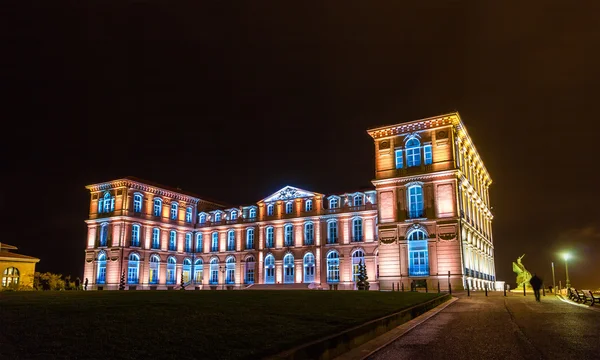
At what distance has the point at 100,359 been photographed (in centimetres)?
738

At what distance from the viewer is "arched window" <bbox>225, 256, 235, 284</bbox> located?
2682 inches

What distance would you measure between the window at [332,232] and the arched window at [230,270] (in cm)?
1549

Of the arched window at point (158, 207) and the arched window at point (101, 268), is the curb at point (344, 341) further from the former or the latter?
the arched window at point (158, 207)

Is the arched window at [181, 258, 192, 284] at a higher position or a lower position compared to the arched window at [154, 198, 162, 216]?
lower

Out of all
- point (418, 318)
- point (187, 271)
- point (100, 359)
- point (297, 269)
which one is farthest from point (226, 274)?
point (100, 359)

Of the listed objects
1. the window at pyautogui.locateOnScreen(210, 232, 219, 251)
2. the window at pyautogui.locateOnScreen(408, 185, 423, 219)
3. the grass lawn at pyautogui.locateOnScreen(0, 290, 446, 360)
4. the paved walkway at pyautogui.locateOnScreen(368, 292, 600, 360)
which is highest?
the window at pyautogui.locateOnScreen(408, 185, 423, 219)

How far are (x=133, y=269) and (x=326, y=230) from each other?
983 inches

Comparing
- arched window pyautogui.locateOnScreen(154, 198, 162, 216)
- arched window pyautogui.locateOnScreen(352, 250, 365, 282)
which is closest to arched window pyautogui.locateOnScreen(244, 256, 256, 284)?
arched window pyautogui.locateOnScreen(154, 198, 162, 216)

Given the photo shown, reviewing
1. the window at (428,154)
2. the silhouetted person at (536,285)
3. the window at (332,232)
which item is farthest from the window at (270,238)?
the silhouetted person at (536,285)

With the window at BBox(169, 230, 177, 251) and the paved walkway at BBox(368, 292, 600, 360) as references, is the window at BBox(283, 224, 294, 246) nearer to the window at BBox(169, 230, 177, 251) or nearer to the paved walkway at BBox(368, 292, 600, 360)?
the window at BBox(169, 230, 177, 251)

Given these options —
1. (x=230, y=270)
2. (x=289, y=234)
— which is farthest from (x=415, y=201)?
(x=230, y=270)

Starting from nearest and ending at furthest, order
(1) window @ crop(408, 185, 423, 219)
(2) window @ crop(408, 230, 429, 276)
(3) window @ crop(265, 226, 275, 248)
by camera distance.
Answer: (2) window @ crop(408, 230, 429, 276) < (1) window @ crop(408, 185, 423, 219) < (3) window @ crop(265, 226, 275, 248)

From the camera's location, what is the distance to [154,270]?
217 ft

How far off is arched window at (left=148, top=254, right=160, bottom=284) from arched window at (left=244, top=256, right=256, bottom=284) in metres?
11.8
